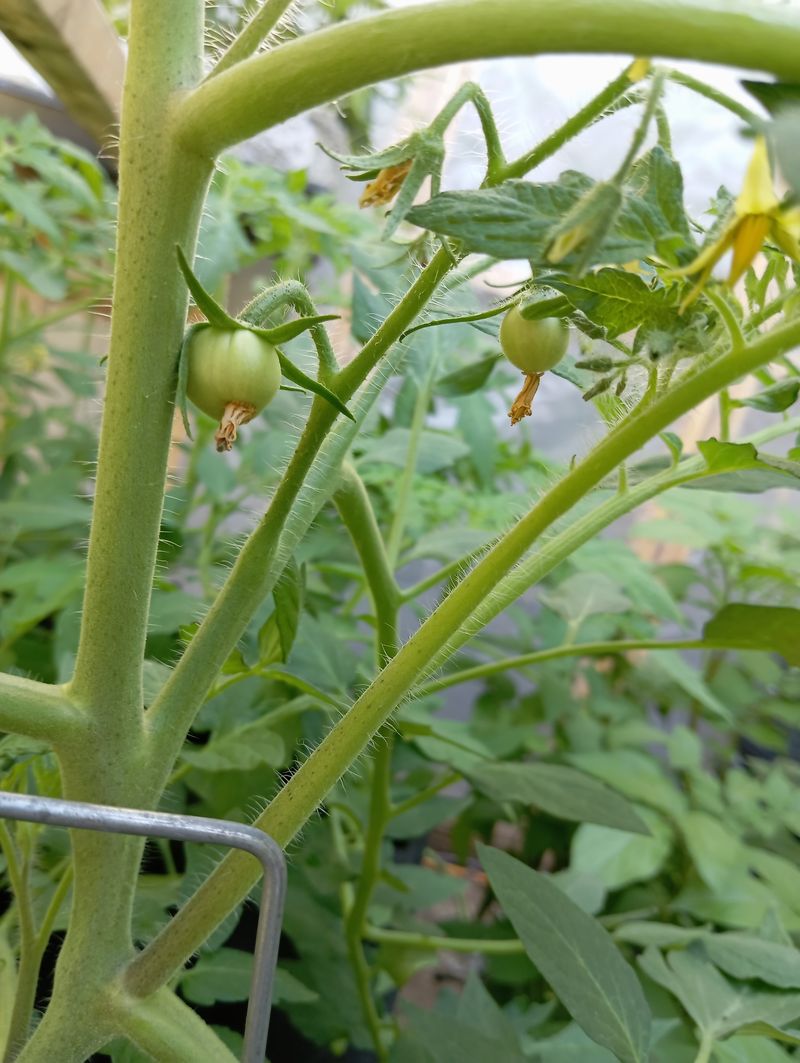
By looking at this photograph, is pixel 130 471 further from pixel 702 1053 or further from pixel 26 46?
pixel 26 46

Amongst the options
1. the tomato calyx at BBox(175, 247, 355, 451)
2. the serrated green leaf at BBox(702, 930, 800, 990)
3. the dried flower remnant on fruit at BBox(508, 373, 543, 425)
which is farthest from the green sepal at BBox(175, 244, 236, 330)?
the serrated green leaf at BBox(702, 930, 800, 990)

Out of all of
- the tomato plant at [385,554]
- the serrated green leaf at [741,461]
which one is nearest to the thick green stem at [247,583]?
the tomato plant at [385,554]

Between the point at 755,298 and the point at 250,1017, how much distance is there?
29 centimetres

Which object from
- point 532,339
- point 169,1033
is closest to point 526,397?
point 532,339

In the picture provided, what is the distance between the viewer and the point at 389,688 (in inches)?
11.0

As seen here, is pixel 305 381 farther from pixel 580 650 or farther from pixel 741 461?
pixel 580 650

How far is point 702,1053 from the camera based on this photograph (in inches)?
14.8

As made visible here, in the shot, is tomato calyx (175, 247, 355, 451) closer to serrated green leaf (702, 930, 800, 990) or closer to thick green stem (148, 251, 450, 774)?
thick green stem (148, 251, 450, 774)

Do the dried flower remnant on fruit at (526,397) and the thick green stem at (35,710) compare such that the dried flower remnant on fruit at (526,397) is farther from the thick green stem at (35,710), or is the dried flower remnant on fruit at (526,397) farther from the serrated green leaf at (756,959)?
the serrated green leaf at (756,959)

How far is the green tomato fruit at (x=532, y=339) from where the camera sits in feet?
0.85

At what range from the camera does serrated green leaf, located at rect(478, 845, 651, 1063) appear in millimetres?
335

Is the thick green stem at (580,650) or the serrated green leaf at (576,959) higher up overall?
the thick green stem at (580,650)

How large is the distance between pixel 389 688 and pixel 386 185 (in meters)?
0.17

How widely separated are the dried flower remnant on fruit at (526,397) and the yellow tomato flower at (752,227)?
0.08 meters
